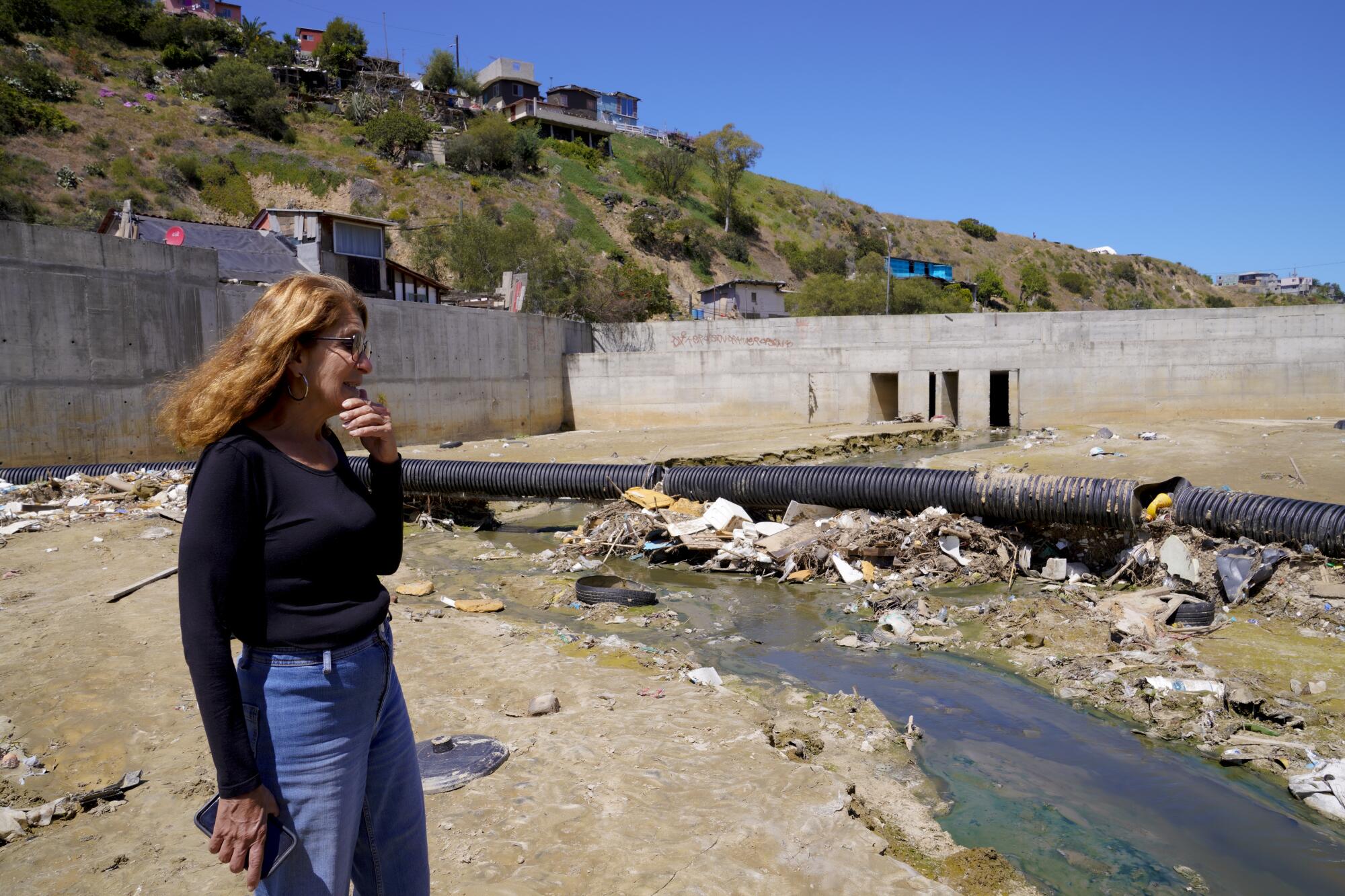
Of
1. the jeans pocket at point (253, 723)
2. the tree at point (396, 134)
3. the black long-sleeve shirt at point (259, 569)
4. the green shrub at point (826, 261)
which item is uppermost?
the tree at point (396, 134)

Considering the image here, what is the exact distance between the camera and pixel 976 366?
2144 cm

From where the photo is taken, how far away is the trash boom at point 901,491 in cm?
654

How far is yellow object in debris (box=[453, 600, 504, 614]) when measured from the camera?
6.42 m

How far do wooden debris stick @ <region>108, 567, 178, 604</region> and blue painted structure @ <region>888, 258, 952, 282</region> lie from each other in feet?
163

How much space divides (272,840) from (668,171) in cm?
5479

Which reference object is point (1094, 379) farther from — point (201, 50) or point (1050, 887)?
point (201, 50)

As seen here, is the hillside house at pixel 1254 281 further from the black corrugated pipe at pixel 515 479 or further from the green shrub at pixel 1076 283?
the black corrugated pipe at pixel 515 479

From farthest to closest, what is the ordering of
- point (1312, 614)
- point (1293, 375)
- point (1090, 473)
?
point (1293, 375) < point (1090, 473) < point (1312, 614)

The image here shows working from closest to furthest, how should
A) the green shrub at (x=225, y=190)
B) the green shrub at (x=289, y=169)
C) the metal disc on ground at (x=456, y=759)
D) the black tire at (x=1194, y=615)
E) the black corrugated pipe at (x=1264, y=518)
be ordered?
1. the metal disc on ground at (x=456, y=759)
2. the black tire at (x=1194, y=615)
3. the black corrugated pipe at (x=1264, y=518)
4. the green shrub at (x=225, y=190)
5. the green shrub at (x=289, y=169)

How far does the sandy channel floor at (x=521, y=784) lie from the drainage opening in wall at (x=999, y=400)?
21188 millimetres

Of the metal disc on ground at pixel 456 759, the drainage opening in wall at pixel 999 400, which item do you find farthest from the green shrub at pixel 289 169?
the metal disc on ground at pixel 456 759

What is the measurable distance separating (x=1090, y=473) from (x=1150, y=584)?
16.0ft

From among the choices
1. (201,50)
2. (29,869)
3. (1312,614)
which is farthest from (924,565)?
(201,50)

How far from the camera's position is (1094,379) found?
20562 mm
